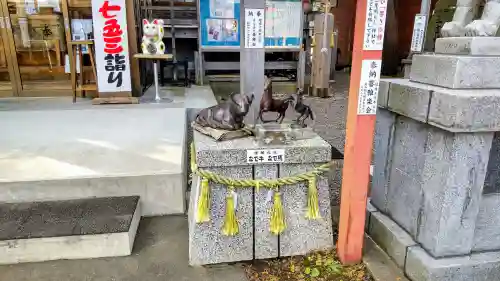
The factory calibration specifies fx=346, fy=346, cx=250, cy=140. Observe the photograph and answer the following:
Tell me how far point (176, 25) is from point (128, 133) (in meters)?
5.51

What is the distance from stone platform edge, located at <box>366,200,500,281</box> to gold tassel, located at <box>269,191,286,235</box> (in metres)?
0.77

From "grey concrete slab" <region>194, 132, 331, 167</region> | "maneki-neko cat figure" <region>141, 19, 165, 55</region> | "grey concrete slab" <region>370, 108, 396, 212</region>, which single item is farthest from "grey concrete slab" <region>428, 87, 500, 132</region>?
"maneki-neko cat figure" <region>141, 19, 165, 55</region>

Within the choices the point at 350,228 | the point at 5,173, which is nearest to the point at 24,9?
the point at 5,173

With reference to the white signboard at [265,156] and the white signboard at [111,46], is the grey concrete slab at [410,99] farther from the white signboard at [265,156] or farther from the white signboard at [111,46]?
the white signboard at [111,46]

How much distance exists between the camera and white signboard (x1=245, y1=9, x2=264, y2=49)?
106 inches

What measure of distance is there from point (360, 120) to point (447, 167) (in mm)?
540

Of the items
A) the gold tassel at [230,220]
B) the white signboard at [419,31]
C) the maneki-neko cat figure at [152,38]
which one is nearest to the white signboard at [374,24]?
the gold tassel at [230,220]

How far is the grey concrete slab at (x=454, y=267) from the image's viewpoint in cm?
201

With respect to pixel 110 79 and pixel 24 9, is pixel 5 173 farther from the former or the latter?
pixel 24 9

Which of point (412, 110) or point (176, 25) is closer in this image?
point (412, 110)

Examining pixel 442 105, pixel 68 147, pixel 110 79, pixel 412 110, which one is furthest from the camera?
pixel 110 79

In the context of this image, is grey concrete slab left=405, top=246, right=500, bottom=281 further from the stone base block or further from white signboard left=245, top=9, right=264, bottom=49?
white signboard left=245, top=9, right=264, bottom=49

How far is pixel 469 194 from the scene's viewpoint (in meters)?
1.98

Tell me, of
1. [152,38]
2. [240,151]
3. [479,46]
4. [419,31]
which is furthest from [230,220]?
[419,31]
